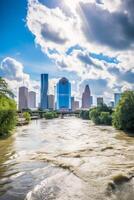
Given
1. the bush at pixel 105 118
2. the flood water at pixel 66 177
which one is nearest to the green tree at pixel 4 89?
the flood water at pixel 66 177

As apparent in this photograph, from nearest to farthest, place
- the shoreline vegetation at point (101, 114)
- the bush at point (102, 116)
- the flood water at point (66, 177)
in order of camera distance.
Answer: the flood water at point (66, 177) < the shoreline vegetation at point (101, 114) < the bush at point (102, 116)

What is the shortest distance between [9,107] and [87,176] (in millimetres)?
40948

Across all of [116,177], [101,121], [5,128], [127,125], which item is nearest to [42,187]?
[116,177]

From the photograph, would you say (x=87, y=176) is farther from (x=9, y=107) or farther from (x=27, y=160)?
(x=9, y=107)

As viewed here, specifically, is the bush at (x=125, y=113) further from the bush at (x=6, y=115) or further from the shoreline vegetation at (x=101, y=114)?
the bush at (x=6, y=115)

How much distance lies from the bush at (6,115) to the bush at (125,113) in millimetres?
30702

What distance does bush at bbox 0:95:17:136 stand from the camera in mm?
57531

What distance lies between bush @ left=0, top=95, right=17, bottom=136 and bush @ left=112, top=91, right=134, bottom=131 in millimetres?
30702

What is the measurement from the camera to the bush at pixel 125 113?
76875 mm

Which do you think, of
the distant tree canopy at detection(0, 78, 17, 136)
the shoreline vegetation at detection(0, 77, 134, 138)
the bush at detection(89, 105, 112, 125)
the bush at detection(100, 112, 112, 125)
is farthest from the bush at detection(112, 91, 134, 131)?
the distant tree canopy at detection(0, 78, 17, 136)

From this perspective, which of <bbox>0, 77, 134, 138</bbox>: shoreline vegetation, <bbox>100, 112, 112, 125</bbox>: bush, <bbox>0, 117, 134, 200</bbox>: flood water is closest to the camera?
<bbox>0, 117, 134, 200</bbox>: flood water

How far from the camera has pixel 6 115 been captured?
59.3 m

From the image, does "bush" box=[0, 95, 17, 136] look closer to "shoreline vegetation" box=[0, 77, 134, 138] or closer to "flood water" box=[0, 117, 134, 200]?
"shoreline vegetation" box=[0, 77, 134, 138]

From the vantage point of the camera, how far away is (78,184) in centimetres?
2189
